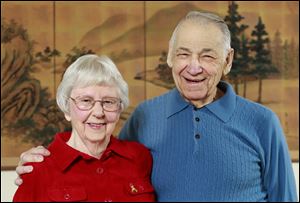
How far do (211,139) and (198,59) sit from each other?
0.28 m

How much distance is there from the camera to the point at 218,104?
1.71 metres

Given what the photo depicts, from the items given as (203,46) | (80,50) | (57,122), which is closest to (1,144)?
(57,122)

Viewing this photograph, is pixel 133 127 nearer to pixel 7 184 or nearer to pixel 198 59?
pixel 198 59

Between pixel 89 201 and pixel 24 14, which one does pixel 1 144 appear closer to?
pixel 24 14

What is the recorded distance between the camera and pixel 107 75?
5.15 feet

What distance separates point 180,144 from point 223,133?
16 centimetres

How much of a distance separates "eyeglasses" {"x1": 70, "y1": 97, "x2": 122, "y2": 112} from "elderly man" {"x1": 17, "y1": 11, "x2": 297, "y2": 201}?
233 mm

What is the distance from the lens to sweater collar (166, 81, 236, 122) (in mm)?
1689

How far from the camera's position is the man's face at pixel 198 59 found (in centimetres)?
165

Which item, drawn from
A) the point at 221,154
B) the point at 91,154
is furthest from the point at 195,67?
the point at 91,154

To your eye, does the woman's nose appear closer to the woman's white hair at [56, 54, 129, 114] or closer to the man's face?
the woman's white hair at [56, 54, 129, 114]

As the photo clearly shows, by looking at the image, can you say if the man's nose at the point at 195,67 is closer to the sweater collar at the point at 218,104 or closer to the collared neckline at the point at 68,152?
the sweater collar at the point at 218,104

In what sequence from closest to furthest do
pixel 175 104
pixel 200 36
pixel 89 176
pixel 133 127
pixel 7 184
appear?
pixel 89 176
pixel 200 36
pixel 175 104
pixel 133 127
pixel 7 184

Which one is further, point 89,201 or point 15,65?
point 15,65
